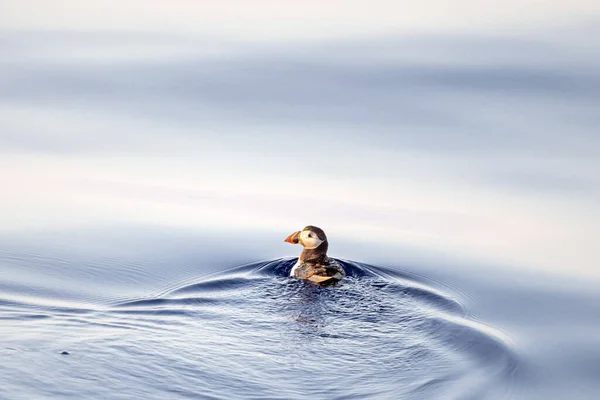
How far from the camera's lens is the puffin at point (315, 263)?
413 inches

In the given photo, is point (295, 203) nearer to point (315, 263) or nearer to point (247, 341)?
point (315, 263)

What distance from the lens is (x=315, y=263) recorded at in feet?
34.6

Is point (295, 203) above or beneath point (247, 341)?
above

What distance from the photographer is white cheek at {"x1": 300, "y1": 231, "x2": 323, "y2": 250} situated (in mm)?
10562

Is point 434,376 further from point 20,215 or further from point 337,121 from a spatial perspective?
point 337,121

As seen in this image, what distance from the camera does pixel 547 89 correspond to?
46.8 feet

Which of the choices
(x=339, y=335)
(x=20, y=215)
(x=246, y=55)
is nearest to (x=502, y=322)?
(x=339, y=335)

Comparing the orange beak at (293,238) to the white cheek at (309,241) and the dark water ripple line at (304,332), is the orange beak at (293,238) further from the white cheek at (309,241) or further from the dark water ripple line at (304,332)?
the dark water ripple line at (304,332)

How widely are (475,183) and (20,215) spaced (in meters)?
4.89

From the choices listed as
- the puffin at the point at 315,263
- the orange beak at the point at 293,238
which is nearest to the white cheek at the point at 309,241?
the puffin at the point at 315,263

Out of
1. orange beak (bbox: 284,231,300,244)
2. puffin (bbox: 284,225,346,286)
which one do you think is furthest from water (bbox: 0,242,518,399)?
orange beak (bbox: 284,231,300,244)

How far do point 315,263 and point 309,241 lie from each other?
247mm

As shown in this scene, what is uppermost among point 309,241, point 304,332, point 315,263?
point 309,241

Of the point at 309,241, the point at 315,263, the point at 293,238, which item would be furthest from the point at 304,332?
the point at 293,238
